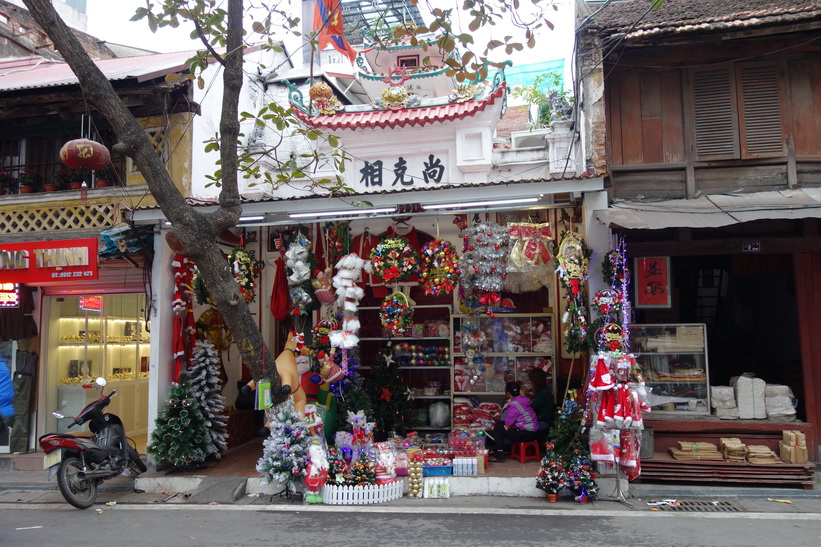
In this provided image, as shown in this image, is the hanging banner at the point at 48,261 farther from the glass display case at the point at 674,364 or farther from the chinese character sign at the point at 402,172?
the glass display case at the point at 674,364

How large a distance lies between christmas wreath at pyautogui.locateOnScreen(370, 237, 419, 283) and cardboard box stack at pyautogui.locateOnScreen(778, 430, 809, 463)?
522 cm

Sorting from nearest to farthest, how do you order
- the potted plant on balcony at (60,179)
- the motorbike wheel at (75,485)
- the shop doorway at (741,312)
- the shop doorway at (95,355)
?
the motorbike wheel at (75,485) < the shop doorway at (741,312) < the potted plant on balcony at (60,179) < the shop doorway at (95,355)

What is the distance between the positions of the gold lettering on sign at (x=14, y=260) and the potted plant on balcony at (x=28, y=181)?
125cm

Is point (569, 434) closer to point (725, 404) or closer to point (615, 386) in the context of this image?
point (615, 386)

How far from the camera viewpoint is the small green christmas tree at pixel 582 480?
7.26 metres

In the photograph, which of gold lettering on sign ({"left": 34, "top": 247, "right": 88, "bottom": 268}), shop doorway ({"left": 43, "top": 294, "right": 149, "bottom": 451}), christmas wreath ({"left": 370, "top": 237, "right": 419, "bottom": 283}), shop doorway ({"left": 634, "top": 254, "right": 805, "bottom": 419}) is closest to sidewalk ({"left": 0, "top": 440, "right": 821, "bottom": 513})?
shop doorway ({"left": 43, "top": 294, "right": 149, "bottom": 451})

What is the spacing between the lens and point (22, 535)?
21.6 feet

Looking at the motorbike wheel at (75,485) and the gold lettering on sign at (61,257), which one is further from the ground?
the gold lettering on sign at (61,257)

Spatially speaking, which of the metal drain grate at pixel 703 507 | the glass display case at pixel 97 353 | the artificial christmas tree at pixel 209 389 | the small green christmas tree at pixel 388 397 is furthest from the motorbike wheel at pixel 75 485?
the metal drain grate at pixel 703 507

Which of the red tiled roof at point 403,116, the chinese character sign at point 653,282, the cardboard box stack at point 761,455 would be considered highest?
the red tiled roof at point 403,116

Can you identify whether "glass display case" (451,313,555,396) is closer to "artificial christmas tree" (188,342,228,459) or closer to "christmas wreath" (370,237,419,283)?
"christmas wreath" (370,237,419,283)

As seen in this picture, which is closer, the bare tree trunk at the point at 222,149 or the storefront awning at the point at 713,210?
the bare tree trunk at the point at 222,149

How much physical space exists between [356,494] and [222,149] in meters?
4.37

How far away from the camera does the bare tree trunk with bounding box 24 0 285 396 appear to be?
5648mm
